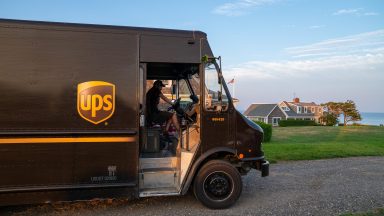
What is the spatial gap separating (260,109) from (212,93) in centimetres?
7125

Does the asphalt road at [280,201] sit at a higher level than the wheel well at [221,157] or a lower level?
lower

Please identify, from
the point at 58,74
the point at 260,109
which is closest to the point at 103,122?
the point at 58,74

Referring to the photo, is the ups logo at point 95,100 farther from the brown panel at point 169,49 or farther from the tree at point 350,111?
the tree at point 350,111

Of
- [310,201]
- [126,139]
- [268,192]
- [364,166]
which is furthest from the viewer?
[364,166]

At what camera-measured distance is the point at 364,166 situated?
37.5 feet

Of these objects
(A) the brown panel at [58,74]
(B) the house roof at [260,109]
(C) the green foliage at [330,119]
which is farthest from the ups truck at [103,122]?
(B) the house roof at [260,109]

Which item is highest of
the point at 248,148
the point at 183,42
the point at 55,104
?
the point at 183,42

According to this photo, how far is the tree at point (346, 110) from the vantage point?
171 ft

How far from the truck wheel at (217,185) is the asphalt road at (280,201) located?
18 centimetres

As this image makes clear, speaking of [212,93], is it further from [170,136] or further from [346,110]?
[346,110]

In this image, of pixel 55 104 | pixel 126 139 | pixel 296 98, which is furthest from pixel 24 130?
pixel 296 98

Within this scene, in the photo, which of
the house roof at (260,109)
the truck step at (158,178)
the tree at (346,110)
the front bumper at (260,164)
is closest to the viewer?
the truck step at (158,178)

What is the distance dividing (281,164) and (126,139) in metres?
6.88

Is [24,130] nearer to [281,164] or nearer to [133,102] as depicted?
[133,102]
